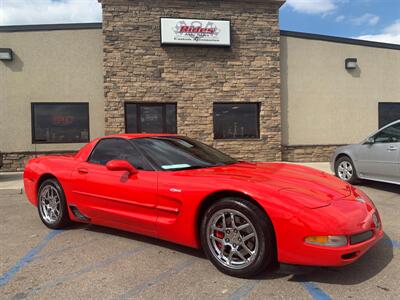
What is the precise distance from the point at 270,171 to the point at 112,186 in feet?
5.73

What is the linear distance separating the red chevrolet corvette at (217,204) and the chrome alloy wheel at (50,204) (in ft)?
0.18

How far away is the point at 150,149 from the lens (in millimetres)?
4000

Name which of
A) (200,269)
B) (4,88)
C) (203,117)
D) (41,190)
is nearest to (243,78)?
(203,117)

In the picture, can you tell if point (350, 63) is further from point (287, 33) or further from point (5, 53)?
point (5, 53)

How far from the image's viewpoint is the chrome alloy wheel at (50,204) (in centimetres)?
464

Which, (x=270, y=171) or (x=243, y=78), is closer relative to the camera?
(x=270, y=171)

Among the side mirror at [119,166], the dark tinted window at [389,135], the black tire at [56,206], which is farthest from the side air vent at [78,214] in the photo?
the dark tinted window at [389,135]

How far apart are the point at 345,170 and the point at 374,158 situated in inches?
35.8

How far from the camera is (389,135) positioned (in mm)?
6848

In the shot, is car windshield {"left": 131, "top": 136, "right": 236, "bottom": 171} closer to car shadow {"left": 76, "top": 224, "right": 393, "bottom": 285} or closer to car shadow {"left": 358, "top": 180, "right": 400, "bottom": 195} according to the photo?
car shadow {"left": 76, "top": 224, "right": 393, "bottom": 285}

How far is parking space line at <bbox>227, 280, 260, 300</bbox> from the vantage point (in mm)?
2680

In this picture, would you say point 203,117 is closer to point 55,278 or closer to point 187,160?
point 187,160

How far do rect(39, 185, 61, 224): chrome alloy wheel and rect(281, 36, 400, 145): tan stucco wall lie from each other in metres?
9.54

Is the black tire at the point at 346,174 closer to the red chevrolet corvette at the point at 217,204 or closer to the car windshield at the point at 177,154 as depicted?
the red chevrolet corvette at the point at 217,204
